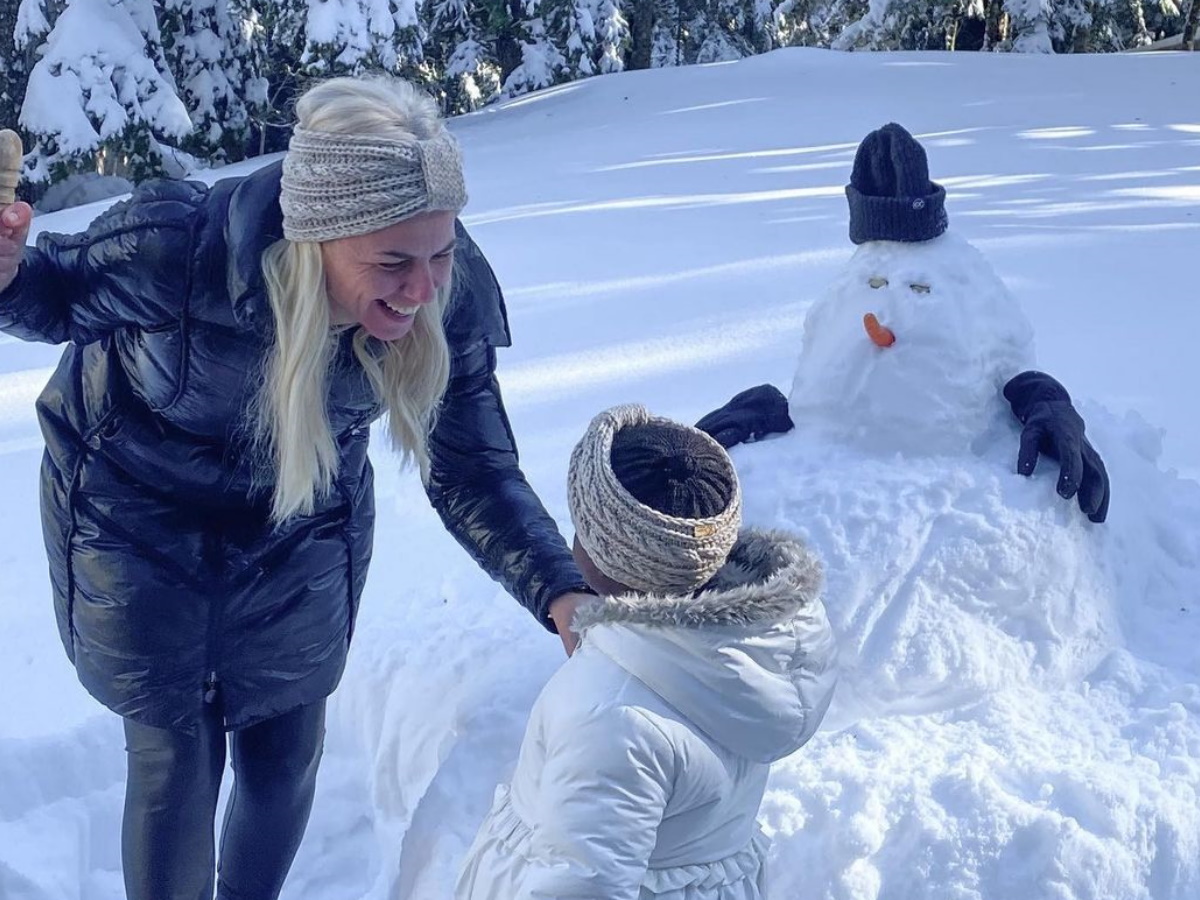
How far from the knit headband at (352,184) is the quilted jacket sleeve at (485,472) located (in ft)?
0.86

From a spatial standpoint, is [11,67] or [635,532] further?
[11,67]

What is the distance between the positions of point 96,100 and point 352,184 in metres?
9.09

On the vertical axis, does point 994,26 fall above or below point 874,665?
below

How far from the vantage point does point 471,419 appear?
2053 mm

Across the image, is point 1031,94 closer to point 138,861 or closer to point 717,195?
point 717,195

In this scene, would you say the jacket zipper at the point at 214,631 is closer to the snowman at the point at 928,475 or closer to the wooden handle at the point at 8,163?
the wooden handle at the point at 8,163

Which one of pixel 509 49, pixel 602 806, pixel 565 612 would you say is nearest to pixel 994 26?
pixel 509 49

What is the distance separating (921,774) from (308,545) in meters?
1.15

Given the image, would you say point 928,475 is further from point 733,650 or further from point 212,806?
point 212,806

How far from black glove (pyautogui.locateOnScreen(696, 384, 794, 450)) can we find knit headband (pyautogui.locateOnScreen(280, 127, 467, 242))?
53.5 inches

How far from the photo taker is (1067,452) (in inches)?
104

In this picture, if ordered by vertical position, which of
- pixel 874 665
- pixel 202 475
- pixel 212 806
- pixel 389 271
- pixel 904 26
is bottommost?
pixel 904 26

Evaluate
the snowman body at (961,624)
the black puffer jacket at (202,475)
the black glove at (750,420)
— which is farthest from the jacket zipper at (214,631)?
the black glove at (750,420)

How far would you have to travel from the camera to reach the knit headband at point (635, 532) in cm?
153
